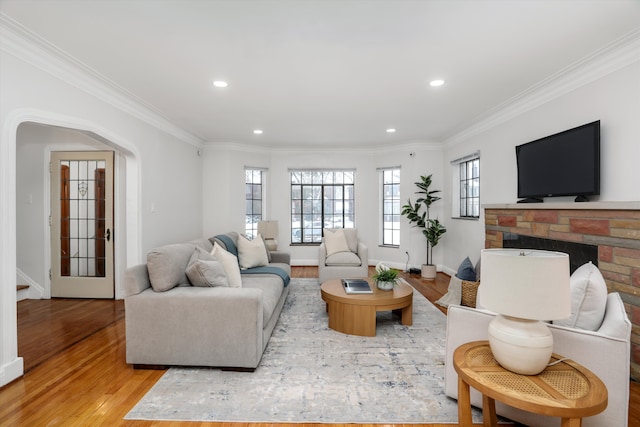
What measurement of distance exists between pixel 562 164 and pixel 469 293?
67.3 inches

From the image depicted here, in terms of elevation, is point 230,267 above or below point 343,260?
above

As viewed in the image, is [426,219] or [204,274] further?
[426,219]

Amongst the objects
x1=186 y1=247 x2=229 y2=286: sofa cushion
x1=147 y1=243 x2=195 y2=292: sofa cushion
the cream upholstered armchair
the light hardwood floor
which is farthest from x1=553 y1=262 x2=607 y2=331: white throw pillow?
the cream upholstered armchair

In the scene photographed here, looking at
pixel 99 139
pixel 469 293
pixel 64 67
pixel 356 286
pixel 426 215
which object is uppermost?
pixel 64 67

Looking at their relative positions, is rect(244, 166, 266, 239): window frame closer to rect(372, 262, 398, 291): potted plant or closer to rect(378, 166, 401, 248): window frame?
rect(378, 166, 401, 248): window frame

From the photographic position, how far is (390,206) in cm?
663

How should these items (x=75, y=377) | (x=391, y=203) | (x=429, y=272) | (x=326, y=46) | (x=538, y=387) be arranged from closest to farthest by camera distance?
(x=538, y=387)
(x=75, y=377)
(x=326, y=46)
(x=429, y=272)
(x=391, y=203)

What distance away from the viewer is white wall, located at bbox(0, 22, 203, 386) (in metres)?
2.25

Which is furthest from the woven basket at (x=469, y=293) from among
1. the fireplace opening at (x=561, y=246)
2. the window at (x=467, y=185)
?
the window at (x=467, y=185)

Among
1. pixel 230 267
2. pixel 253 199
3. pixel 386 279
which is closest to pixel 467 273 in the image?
pixel 386 279

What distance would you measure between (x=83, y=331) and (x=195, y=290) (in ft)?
5.56

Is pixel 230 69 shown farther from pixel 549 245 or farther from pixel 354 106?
pixel 549 245

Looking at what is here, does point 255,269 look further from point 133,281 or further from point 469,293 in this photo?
point 469,293

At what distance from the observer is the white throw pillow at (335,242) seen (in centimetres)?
515
